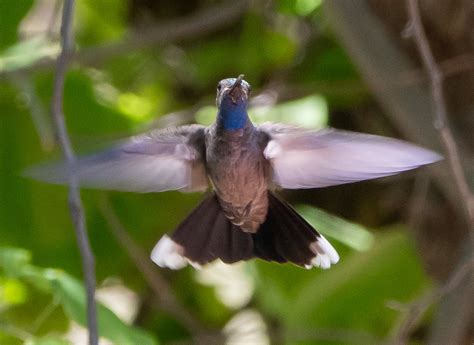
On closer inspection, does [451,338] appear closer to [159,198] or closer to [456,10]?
[456,10]

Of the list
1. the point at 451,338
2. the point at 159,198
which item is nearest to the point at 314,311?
the point at 451,338

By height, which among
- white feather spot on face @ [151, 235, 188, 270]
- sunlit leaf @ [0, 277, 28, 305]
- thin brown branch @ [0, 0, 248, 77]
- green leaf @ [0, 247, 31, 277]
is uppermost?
thin brown branch @ [0, 0, 248, 77]

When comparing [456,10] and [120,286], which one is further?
[120,286]

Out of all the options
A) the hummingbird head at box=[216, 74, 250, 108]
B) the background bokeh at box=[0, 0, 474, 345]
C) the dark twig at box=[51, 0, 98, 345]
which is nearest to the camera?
the dark twig at box=[51, 0, 98, 345]

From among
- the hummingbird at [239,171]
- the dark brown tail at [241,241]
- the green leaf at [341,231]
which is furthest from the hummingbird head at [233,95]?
the green leaf at [341,231]

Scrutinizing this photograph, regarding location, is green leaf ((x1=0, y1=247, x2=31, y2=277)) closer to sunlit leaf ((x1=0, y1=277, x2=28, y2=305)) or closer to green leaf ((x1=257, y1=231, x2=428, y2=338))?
sunlit leaf ((x1=0, y1=277, x2=28, y2=305))

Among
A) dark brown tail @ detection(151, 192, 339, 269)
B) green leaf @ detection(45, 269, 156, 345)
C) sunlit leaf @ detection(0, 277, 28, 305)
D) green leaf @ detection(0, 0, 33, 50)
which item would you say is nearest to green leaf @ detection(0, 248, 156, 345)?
green leaf @ detection(45, 269, 156, 345)

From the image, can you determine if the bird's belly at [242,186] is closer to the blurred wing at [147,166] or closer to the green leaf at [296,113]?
the blurred wing at [147,166]
